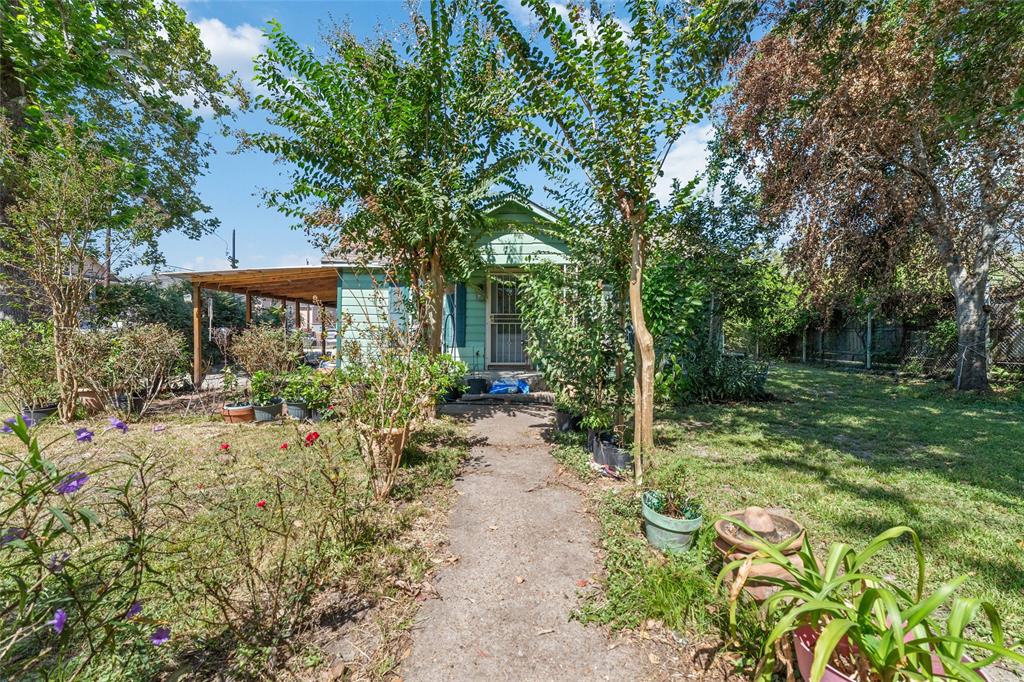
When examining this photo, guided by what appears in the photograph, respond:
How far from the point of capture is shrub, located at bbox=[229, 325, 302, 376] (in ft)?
22.6

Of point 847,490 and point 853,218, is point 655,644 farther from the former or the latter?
point 853,218

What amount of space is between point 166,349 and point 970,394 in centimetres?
1649

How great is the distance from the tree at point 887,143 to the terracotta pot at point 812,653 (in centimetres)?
554

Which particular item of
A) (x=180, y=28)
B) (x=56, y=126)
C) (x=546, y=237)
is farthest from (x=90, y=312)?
(x=546, y=237)

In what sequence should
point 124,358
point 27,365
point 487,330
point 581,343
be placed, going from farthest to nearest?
point 487,330 < point 124,358 < point 27,365 < point 581,343

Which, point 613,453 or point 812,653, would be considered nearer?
point 812,653

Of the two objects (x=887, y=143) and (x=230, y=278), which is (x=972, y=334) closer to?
(x=887, y=143)

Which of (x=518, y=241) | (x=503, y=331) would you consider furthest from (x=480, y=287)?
(x=518, y=241)

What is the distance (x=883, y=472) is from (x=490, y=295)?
758cm

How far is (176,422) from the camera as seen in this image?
6.27m

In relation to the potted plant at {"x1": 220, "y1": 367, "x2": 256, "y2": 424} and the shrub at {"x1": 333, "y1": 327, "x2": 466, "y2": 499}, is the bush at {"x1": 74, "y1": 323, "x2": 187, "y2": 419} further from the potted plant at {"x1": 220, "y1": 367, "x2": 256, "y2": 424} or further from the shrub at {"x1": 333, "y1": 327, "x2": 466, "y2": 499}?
the shrub at {"x1": 333, "y1": 327, "x2": 466, "y2": 499}

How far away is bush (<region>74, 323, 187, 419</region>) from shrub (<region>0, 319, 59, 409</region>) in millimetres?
509

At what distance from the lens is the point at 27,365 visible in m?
5.93

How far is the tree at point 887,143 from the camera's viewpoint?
4809 mm
